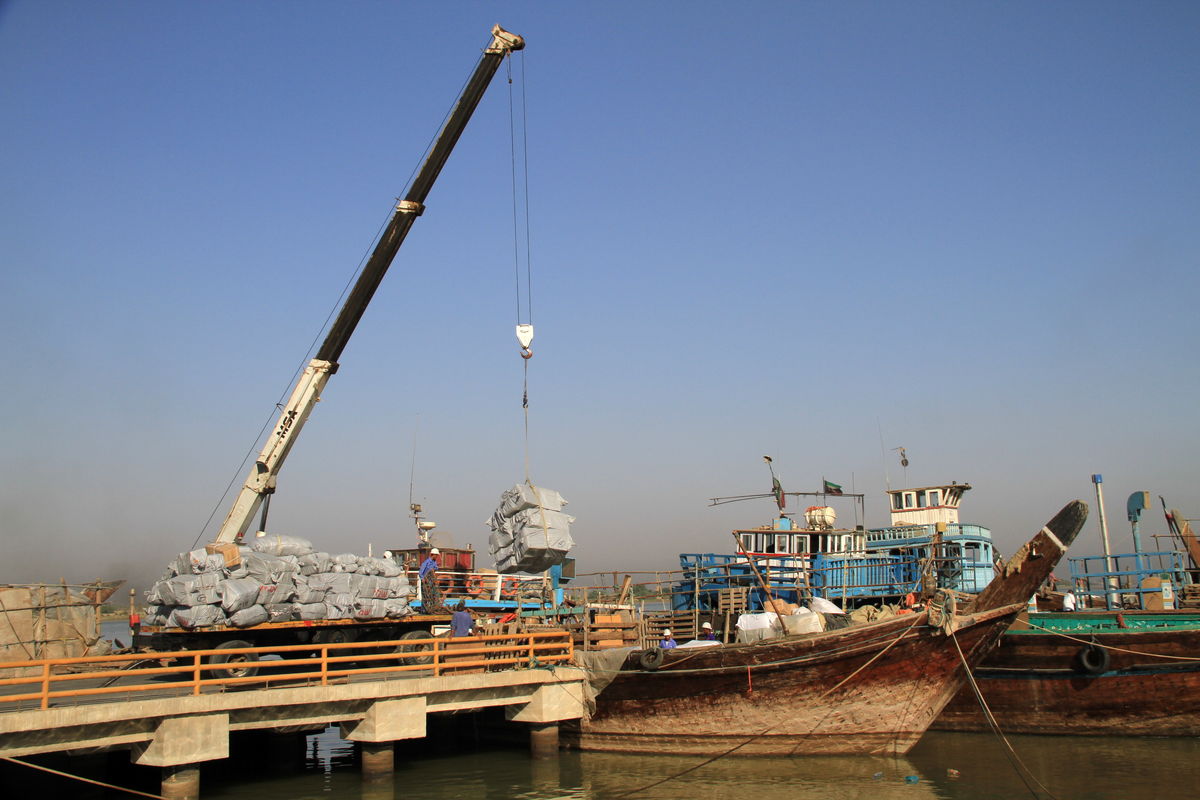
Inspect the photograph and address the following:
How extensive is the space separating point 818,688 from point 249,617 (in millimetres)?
11404

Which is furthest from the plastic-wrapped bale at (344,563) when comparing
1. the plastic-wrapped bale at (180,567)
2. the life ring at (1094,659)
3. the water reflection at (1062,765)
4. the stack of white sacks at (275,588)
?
the life ring at (1094,659)

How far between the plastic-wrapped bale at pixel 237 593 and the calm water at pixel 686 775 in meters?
2.77

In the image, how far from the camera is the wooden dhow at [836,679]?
55.6 feet

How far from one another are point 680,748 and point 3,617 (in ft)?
55.9

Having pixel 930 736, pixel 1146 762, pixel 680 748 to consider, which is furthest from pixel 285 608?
pixel 1146 762

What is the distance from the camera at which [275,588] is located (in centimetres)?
1930

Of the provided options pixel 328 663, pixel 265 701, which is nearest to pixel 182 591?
pixel 328 663

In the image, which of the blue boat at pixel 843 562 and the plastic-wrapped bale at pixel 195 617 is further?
the blue boat at pixel 843 562

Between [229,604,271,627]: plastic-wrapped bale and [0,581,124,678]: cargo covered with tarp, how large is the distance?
7231 millimetres

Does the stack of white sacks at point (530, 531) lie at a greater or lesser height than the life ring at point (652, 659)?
greater

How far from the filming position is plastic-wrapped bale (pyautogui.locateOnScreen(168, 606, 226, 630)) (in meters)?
18.1

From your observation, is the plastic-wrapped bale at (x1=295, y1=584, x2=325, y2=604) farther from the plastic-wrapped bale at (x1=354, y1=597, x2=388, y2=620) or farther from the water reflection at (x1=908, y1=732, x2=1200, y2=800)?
the water reflection at (x1=908, y1=732, x2=1200, y2=800)

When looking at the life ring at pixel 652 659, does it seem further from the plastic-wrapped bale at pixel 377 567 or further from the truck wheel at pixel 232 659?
the truck wheel at pixel 232 659

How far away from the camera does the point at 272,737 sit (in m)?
18.8
